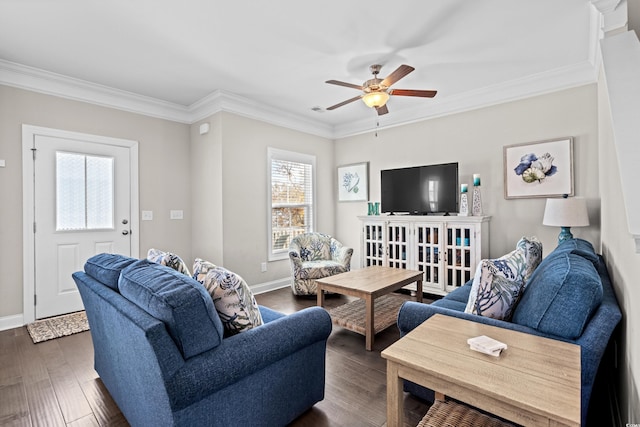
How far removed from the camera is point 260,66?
130 inches

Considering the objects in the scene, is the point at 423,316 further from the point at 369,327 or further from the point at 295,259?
the point at 295,259

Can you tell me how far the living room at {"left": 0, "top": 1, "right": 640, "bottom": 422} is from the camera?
3.24m

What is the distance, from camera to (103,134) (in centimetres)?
379

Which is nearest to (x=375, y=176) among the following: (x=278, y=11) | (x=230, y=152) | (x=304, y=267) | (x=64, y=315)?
(x=304, y=267)

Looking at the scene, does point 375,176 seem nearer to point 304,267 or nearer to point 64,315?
point 304,267

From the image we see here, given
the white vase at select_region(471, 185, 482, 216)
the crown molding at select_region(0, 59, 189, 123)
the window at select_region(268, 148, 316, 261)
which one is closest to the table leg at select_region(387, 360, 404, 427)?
the white vase at select_region(471, 185, 482, 216)

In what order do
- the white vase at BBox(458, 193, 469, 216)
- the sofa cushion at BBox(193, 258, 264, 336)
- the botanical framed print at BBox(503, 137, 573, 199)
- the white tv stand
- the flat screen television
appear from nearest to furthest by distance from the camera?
1. the sofa cushion at BBox(193, 258, 264, 336)
2. the botanical framed print at BBox(503, 137, 573, 199)
3. the white tv stand
4. the white vase at BBox(458, 193, 469, 216)
5. the flat screen television

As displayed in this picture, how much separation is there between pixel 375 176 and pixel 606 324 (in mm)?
4011

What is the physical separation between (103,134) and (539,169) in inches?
203

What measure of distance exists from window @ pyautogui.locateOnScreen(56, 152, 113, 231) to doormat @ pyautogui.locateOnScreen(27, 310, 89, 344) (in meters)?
0.97

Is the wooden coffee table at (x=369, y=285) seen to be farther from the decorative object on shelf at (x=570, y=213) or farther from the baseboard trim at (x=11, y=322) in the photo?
the baseboard trim at (x=11, y=322)

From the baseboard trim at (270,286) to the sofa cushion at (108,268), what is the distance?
256 centimetres

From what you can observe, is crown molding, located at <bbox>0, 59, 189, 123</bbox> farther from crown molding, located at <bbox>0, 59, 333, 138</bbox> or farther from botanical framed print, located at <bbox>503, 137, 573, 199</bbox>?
botanical framed print, located at <bbox>503, 137, 573, 199</bbox>

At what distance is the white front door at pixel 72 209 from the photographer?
3.37 meters
